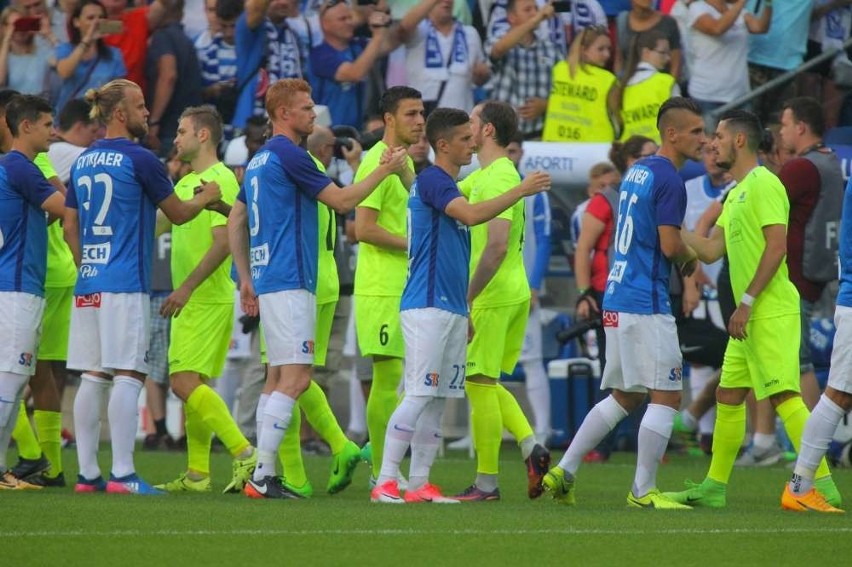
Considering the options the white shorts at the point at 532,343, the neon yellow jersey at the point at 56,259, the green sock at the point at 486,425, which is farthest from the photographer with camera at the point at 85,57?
the green sock at the point at 486,425

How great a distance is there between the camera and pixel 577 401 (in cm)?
1536

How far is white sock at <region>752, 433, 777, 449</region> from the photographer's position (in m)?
13.6

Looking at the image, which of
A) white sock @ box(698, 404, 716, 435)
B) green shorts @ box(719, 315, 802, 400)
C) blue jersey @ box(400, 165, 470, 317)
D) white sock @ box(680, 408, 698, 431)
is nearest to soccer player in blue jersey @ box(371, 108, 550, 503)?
blue jersey @ box(400, 165, 470, 317)

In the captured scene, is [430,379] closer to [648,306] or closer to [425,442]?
[425,442]

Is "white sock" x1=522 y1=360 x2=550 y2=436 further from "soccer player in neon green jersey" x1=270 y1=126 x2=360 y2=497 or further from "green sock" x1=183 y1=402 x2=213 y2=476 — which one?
"green sock" x1=183 y1=402 x2=213 y2=476

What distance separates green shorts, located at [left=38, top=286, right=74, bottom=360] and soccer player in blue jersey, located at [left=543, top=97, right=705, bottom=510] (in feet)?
11.6

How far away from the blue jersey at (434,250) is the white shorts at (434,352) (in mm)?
63

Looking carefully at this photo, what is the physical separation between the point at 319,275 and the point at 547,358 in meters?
5.34

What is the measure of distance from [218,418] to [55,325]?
1.33m

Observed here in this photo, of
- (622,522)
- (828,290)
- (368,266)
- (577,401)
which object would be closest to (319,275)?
(368,266)

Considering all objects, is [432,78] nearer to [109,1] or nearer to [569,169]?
[569,169]

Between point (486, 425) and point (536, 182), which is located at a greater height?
point (536, 182)

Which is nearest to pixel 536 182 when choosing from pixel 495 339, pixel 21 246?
pixel 495 339

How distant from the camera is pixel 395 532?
27.5 ft
